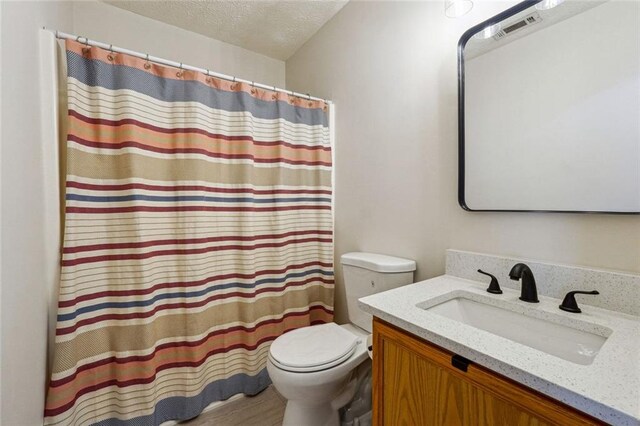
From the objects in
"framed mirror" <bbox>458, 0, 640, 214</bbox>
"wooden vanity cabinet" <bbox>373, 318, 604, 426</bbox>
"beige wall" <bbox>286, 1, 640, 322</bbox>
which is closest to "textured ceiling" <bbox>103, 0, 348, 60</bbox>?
"beige wall" <bbox>286, 1, 640, 322</bbox>

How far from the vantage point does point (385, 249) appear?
163cm

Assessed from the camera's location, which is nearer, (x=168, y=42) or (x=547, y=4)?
(x=547, y=4)

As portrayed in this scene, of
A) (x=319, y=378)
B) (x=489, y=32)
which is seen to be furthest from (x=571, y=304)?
(x=489, y=32)

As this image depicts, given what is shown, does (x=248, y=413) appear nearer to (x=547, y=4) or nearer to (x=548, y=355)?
(x=548, y=355)

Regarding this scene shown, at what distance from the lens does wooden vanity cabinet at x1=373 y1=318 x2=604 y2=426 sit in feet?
1.93

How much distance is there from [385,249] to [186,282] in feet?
3.60

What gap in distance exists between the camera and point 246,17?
196cm

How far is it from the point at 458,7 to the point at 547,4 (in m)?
0.30

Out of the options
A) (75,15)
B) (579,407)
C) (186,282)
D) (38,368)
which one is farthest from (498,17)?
(75,15)

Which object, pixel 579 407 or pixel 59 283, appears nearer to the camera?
pixel 579 407

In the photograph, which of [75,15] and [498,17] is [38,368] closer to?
[75,15]

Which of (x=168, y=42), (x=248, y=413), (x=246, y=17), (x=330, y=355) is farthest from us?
(x=168, y=42)

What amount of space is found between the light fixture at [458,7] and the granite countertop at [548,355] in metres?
1.12

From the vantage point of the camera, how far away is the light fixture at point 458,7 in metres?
1.14
